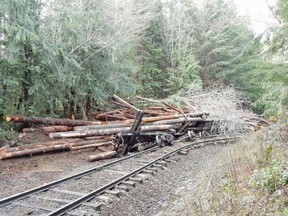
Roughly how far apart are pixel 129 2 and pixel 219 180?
1811 centimetres

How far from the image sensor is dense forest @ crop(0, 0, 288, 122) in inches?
473

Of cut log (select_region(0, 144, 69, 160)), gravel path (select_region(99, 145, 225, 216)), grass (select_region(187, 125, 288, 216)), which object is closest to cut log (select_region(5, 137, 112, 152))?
cut log (select_region(0, 144, 69, 160))

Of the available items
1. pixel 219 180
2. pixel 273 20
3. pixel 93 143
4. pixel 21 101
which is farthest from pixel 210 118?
pixel 219 180

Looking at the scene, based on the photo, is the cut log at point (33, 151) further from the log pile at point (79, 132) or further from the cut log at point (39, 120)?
the cut log at point (39, 120)

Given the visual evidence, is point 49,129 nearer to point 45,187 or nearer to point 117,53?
point 45,187

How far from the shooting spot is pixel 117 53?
61.7 ft

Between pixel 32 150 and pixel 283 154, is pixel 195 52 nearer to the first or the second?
pixel 32 150

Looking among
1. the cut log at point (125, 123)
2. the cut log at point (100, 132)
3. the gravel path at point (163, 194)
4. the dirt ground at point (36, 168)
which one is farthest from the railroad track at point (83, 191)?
the cut log at point (125, 123)

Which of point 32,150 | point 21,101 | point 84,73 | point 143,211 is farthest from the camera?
point 84,73

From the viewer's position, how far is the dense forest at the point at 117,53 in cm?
1201

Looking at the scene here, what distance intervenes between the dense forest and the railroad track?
4.63m

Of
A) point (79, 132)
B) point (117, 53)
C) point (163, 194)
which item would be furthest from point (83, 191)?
point (117, 53)

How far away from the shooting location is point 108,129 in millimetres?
12812

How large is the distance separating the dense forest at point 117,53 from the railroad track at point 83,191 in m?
4.63
